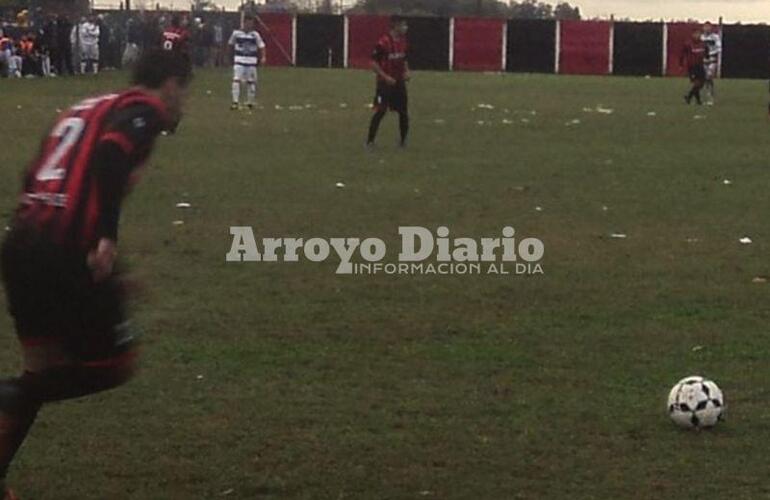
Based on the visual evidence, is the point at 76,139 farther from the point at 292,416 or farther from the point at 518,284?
the point at 518,284

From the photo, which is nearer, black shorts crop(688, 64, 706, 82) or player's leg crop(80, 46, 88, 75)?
black shorts crop(688, 64, 706, 82)

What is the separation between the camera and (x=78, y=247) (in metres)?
5.88

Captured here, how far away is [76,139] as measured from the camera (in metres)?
5.96

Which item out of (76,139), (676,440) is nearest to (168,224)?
(676,440)

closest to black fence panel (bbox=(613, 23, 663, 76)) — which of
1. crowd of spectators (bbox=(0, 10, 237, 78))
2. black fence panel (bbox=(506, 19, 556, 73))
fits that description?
black fence panel (bbox=(506, 19, 556, 73))

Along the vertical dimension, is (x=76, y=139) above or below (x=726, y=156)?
above

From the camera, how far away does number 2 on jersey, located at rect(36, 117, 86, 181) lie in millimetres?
5934

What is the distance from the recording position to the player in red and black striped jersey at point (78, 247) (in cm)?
586

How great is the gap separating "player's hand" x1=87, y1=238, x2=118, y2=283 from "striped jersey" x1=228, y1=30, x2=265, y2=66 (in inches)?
1114

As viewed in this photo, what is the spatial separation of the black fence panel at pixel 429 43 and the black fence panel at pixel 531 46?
8.74ft

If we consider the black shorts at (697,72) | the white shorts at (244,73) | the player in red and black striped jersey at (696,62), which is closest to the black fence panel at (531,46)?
the player in red and black striped jersey at (696,62)

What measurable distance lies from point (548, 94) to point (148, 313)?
34.3 meters

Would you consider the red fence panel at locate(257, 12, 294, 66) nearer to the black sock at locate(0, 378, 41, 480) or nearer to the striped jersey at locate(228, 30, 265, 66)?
the striped jersey at locate(228, 30, 265, 66)

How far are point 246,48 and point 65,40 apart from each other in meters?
16.9
